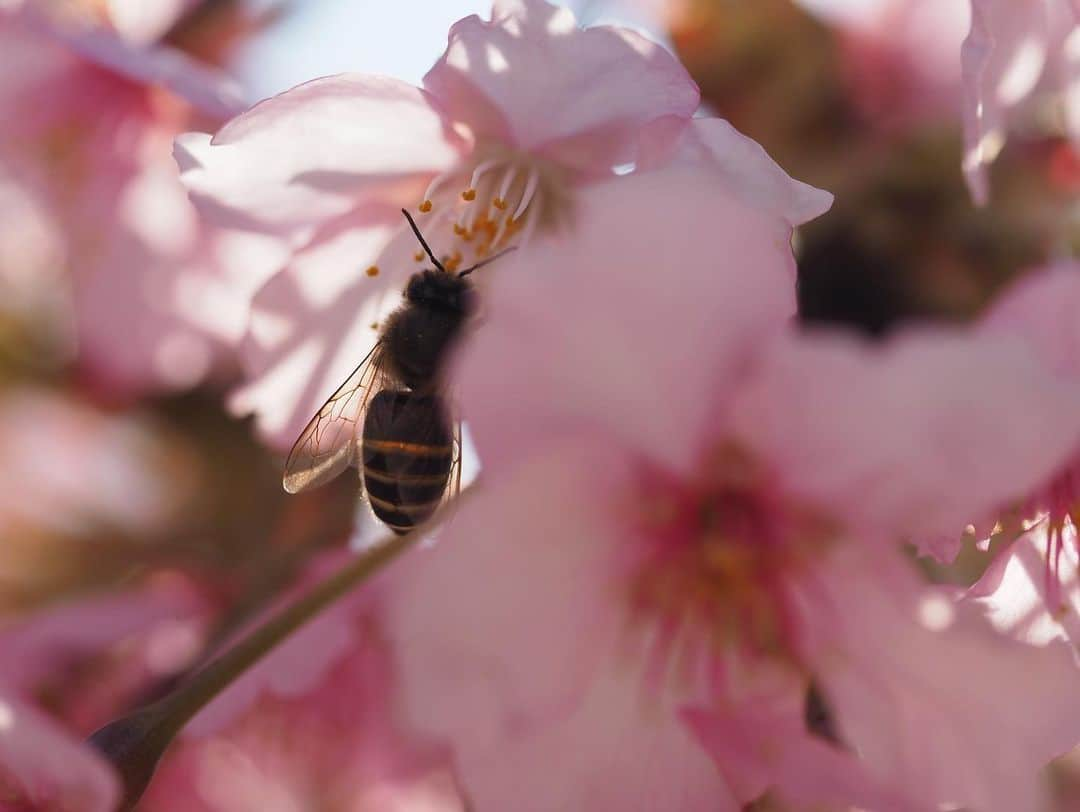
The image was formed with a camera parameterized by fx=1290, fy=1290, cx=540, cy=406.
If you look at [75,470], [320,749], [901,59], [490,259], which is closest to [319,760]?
[320,749]

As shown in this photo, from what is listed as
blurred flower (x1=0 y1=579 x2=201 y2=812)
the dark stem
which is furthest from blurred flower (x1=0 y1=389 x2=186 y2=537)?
the dark stem

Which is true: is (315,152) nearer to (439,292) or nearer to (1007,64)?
(439,292)

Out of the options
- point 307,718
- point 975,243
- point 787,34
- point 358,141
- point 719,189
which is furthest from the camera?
point 787,34

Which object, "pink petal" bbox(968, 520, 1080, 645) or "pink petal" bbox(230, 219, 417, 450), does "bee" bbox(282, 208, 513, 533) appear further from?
"pink petal" bbox(968, 520, 1080, 645)

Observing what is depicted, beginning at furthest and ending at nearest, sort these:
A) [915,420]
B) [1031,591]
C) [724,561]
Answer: [1031,591] < [724,561] < [915,420]

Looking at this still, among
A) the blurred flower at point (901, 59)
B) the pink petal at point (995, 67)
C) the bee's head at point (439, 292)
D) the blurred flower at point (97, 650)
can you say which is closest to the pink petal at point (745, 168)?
the pink petal at point (995, 67)

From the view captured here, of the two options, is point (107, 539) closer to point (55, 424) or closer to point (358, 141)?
point (55, 424)

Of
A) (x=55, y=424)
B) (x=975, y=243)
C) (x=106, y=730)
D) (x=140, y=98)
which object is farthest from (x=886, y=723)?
(x=55, y=424)
